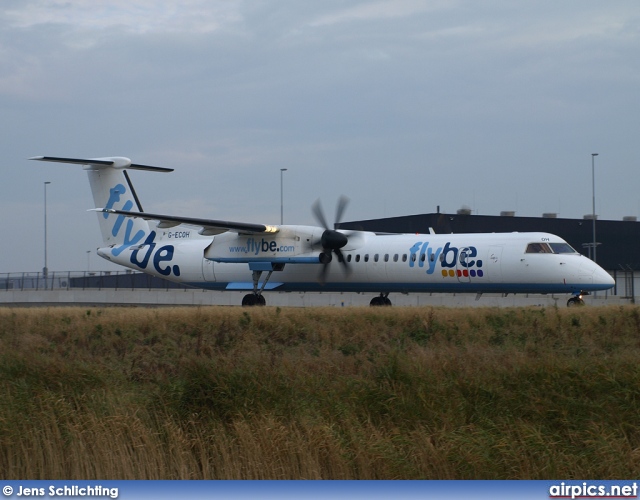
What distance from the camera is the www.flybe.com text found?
3447 cm

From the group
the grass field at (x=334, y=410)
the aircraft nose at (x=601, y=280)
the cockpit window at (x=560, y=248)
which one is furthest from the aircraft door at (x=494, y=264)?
the grass field at (x=334, y=410)

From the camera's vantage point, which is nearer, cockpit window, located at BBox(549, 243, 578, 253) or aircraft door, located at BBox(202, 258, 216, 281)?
cockpit window, located at BBox(549, 243, 578, 253)

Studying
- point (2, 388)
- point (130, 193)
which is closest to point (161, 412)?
point (2, 388)

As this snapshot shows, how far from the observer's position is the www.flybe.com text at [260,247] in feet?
113

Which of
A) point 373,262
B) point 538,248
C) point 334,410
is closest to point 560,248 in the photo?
point 538,248

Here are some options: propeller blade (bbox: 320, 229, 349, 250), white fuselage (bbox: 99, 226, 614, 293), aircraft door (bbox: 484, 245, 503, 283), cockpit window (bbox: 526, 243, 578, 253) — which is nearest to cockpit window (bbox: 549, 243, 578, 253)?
cockpit window (bbox: 526, 243, 578, 253)

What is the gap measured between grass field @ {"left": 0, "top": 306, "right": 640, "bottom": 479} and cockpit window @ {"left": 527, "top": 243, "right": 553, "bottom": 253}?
8674 millimetres

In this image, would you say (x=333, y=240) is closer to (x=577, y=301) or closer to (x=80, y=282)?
(x=577, y=301)

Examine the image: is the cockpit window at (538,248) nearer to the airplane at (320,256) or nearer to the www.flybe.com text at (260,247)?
the airplane at (320,256)

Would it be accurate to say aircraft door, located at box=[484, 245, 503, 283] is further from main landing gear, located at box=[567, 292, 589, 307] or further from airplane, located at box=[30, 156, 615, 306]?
main landing gear, located at box=[567, 292, 589, 307]

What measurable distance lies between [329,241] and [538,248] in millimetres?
8261

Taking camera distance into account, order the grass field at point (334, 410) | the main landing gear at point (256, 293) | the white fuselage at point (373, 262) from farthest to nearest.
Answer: the main landing gear at point (256, 293) < the white fuselage at point (373, 262) < the grass field at point (334, 410)

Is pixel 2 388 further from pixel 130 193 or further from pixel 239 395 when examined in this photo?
pixel 130 193

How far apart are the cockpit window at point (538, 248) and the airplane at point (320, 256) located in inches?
1.5
